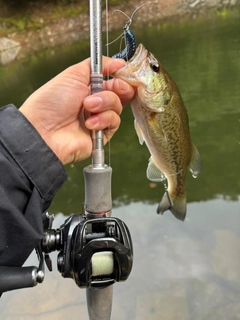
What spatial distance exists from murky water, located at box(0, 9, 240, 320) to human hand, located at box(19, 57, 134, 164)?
1.20m

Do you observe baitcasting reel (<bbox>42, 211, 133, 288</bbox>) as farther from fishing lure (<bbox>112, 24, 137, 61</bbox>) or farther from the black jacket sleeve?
fishing lure (<bbox>112, 24, 137, 61</bbox>)

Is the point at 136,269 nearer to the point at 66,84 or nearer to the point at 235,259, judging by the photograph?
the point at 235,259

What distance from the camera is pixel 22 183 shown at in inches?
41.3

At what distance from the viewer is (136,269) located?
2.39 meters

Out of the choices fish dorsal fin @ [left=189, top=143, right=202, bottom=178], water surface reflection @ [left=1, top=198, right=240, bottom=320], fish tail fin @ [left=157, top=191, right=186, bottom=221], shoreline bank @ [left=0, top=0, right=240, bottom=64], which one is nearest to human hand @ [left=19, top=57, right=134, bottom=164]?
fish dorsal fin @ [left=189, top=143, right=202, bottom=178]

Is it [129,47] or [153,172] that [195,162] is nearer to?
[153,172]

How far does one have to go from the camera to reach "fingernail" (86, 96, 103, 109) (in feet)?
4.02

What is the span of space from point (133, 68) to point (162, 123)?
10.3 inches

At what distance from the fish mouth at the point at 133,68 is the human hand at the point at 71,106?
0.02 metres

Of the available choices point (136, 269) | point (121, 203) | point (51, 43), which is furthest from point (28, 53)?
point (136, 269)

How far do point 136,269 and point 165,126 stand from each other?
4.02 feet

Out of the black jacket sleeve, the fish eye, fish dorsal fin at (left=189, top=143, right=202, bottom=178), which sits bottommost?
fish dorsal fin at (left=189, top=143, right=202, bottom=178)

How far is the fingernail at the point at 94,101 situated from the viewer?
1.23m

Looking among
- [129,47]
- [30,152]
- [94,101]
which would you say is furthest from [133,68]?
[30,152]
